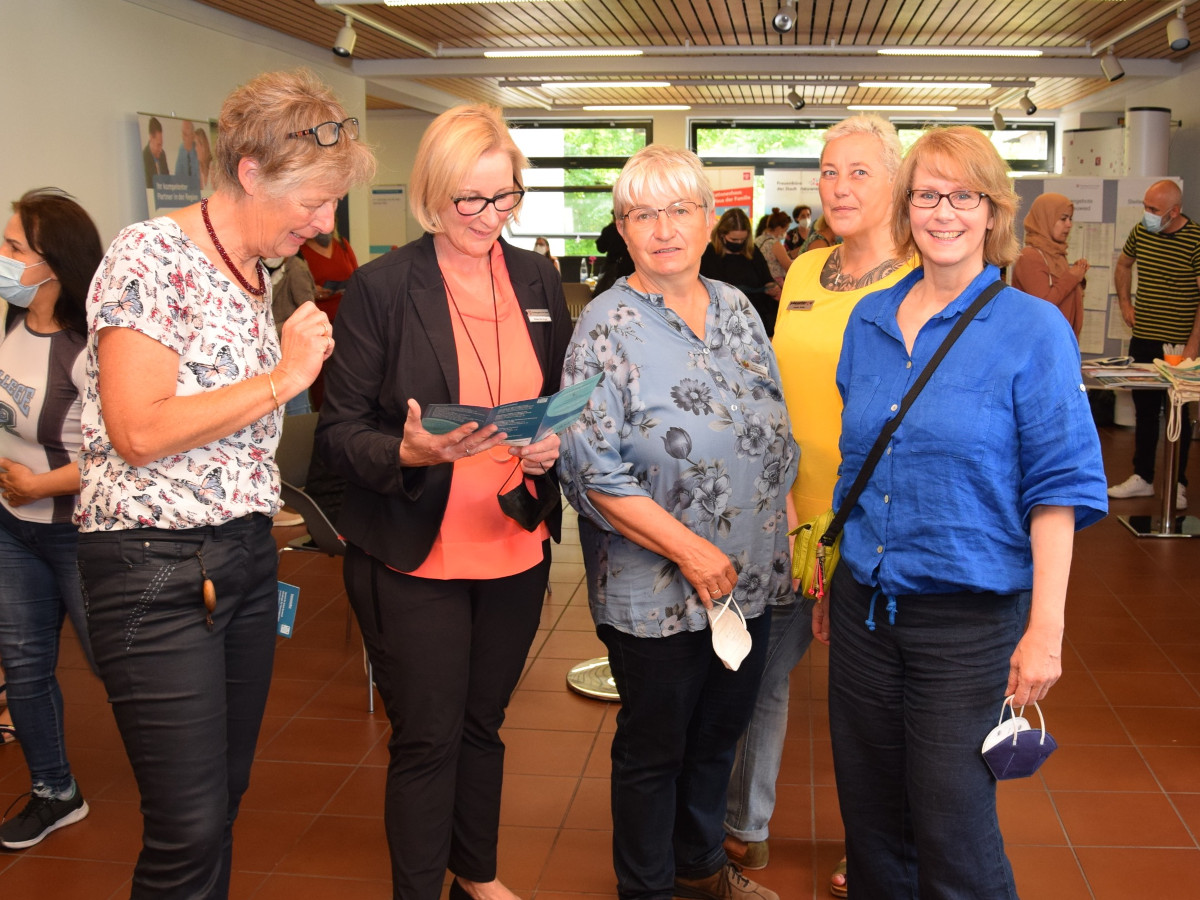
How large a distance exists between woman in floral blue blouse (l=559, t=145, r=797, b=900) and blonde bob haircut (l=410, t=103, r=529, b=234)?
0.32 metres

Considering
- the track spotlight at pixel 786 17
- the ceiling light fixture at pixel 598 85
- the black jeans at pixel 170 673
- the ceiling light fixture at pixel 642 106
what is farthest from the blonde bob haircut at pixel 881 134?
the ceiling light fixture at pixel 642 106

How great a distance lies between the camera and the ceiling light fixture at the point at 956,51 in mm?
11477

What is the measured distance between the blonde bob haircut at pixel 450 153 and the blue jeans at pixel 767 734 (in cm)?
124

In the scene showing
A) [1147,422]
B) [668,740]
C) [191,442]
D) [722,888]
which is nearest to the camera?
[191,442]

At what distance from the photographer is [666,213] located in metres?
2.31

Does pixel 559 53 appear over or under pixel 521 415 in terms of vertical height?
over

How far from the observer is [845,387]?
2.19 m

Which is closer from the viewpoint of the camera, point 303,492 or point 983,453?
point 983,453

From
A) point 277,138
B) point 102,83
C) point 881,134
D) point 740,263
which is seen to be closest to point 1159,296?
point 740,263

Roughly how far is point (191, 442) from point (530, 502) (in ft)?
2.42

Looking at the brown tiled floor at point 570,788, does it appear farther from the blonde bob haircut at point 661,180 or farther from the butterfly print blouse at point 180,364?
the blonde bob haircut at point 661,180

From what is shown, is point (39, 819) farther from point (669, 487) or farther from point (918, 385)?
point (918, 385)

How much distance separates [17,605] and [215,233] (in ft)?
5.24

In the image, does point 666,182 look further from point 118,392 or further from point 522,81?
point 522,81
